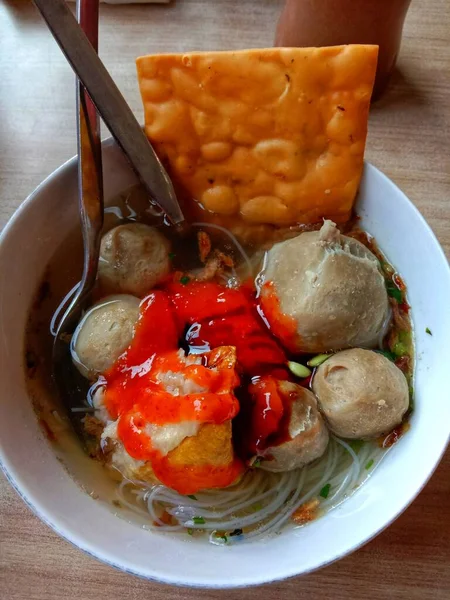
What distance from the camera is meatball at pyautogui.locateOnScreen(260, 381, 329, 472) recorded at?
3.11 ft

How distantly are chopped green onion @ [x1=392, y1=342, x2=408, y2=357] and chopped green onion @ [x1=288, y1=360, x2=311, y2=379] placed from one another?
0.17 metres

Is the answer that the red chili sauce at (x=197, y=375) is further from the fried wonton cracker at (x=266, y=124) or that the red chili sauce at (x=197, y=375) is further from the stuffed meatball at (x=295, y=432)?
the fried wonton cracker at (x=266, y=124)

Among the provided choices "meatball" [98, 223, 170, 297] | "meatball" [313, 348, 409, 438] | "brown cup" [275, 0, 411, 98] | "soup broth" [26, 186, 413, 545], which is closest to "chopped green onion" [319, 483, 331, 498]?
"soup broth" [26, 186, 413, 545]

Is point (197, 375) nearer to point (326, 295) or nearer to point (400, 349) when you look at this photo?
point (326, 295)

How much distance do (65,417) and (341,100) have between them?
741 millimetres

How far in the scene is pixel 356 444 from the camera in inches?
41.1

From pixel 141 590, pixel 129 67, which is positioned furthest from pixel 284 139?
pixel 141 590

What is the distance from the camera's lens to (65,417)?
1047mm

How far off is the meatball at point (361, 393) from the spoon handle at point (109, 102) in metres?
0.43

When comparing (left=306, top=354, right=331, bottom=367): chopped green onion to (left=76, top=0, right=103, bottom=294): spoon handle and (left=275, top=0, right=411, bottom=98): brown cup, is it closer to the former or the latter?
(left=76, top=0, right=103, bottom=294): spoon handle

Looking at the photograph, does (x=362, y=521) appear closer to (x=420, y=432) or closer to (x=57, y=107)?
(x=420, y=432)

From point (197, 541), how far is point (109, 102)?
749 millimetres

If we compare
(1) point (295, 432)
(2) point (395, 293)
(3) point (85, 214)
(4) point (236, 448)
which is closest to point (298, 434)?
(1) point (295, 432)

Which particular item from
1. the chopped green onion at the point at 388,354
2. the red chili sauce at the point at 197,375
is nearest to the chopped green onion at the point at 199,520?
the red chili sauce at the point at 197,375
